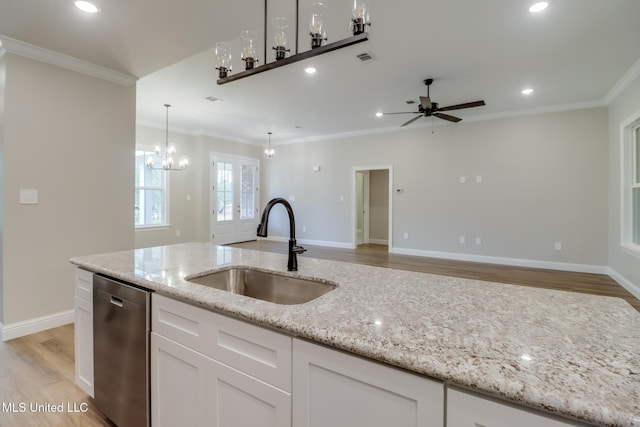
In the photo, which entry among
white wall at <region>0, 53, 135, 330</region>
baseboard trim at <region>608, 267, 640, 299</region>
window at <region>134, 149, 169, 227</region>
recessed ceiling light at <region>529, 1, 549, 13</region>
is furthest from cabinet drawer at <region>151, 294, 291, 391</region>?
window at <region>134, 149, 169, 227</region>

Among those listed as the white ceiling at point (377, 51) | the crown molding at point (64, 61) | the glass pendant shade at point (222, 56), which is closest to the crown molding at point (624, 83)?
the white ceiling at point (377, 51)

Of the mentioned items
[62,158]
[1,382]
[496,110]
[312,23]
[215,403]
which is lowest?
[1,382]

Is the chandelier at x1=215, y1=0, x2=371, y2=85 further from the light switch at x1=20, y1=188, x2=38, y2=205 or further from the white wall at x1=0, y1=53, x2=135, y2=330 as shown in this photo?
the light switch at x1=20, y1=188, x2=38, y2=205

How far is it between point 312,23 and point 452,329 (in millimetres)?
1518

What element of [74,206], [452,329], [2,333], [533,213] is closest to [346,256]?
[533,213]

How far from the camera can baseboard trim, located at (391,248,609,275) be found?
4895 millimetres

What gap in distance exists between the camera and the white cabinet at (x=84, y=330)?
5.59 ft

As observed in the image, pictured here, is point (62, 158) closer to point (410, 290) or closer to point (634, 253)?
point (410, 290)

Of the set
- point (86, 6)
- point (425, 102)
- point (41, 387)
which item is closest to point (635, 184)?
point (425, 102)

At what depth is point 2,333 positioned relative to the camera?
8.64ft

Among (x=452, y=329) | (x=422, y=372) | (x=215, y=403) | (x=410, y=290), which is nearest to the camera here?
(x=422, y=372)

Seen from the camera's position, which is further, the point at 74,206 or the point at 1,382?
the point at 74,206

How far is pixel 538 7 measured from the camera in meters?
2.44

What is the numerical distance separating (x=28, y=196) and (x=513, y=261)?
6876 mm
